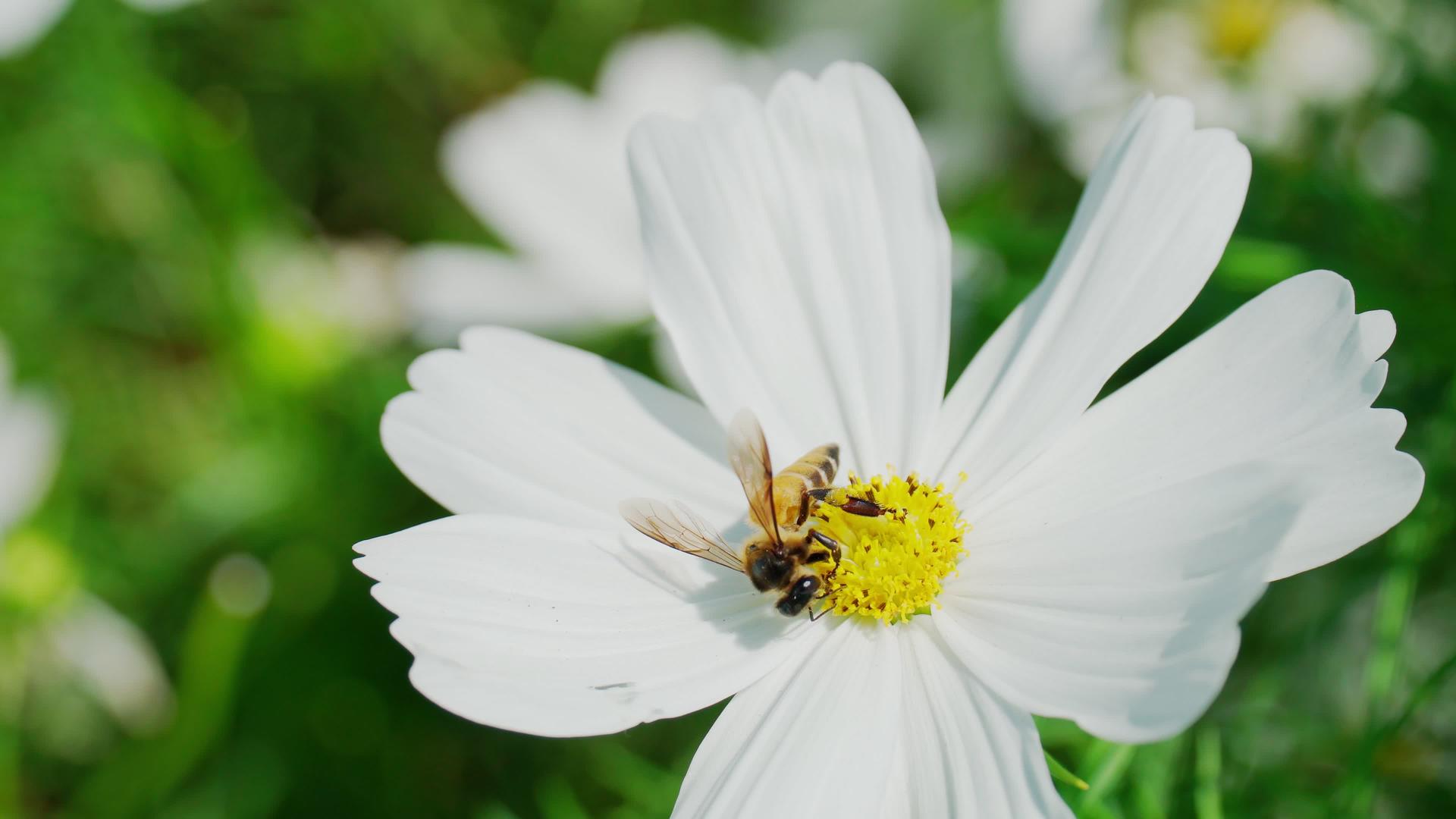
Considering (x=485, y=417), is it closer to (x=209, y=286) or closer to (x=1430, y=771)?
(x=1430, y=771)

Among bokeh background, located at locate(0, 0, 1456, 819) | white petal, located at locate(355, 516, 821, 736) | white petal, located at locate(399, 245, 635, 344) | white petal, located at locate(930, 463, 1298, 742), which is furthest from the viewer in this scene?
white petal, located at locate(399, 245, 635, 344)

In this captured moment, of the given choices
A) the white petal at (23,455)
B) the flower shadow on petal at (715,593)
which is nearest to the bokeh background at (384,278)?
the white petal at (23,455)

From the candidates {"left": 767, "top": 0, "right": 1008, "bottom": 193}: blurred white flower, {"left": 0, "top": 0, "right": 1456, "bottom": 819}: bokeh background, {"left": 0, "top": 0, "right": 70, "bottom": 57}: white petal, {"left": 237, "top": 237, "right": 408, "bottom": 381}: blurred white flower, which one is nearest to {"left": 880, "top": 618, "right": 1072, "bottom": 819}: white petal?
{"left": 0, "top": 0, "right": 1456, "bottom": 819}: bokeh background

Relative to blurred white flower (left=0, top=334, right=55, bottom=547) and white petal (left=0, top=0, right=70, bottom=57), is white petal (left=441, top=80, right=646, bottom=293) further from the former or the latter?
blurred white flower (left=0, top=334, right=55, bottom=547)

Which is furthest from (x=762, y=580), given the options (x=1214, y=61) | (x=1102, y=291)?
(x=1214, y=61)

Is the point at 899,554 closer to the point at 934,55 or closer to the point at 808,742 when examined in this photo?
the point at 808,742

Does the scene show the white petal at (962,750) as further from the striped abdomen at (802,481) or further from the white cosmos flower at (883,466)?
the striped abdomen at (802,481)

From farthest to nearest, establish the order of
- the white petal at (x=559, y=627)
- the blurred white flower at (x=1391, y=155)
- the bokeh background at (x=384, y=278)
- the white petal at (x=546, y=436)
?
the blurred white flower at (x=1391, y=155)
the bokeh background at (x=384, y=278)
the white petal at (x=546, y=436)
the white petal at (x=559, y=627)

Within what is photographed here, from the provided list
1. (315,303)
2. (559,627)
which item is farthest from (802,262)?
(315,303)
